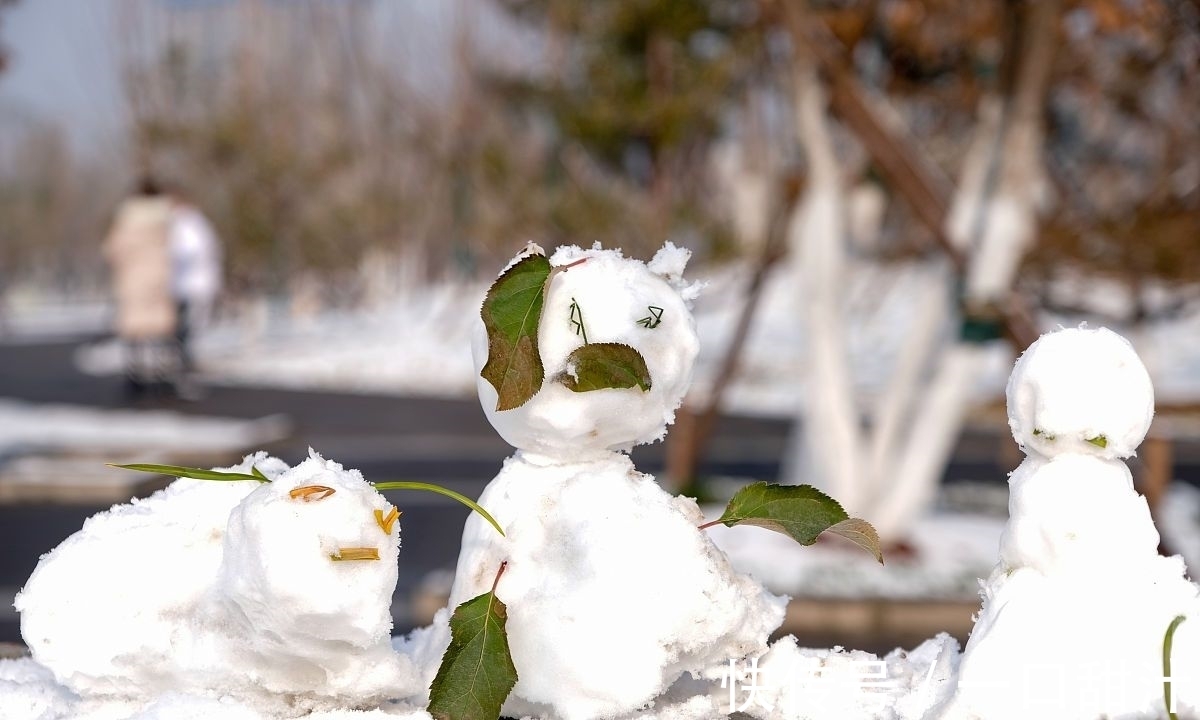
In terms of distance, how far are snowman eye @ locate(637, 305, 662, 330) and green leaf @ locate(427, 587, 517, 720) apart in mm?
319

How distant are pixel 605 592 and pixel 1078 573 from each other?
44 cm

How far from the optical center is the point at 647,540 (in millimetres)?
1156

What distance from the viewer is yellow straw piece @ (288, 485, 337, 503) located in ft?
3.56

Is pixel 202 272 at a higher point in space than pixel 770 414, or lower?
higher


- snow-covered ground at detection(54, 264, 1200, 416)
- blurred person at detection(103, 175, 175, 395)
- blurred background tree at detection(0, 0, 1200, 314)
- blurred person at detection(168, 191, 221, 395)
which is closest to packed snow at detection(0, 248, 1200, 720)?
blurred background tree at detection(0, 0, 1200, 314)

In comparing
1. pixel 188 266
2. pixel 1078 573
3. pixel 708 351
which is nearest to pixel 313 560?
pixel 1078 573

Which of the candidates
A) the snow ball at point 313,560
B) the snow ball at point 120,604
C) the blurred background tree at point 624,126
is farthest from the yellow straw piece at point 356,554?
the blurred background tree at point 624,126

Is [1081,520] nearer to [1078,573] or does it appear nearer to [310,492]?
[1078,573]

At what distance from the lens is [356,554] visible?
1.08m

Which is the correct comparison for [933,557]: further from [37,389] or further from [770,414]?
[37,389]

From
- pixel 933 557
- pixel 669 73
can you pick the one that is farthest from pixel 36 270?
pixel 933 557

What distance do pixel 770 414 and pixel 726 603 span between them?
9.75 m

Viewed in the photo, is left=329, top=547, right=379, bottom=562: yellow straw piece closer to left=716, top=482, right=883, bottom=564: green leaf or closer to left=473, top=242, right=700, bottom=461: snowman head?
left=473, top=242, right=700, bottom=461: snowman head

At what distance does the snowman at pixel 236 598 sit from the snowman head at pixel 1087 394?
63 centimetres
